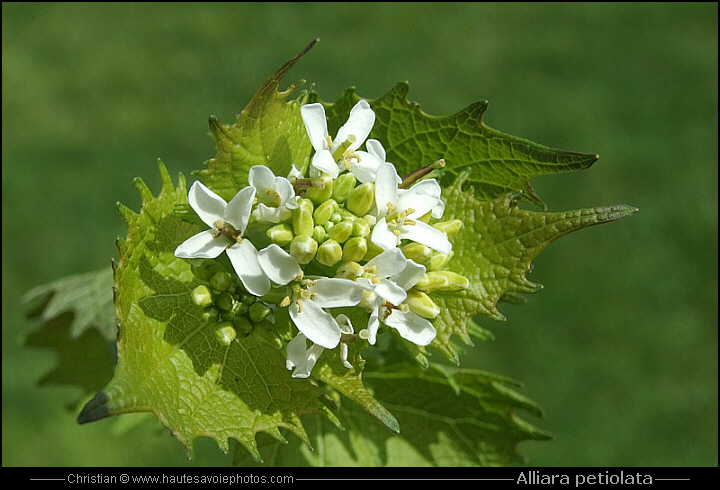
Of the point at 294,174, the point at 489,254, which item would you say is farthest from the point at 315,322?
the point at 489,254

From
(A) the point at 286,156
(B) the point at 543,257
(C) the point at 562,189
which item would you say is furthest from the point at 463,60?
(A) the point at 286,156

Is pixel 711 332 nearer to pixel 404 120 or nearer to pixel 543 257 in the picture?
pixel 543 257

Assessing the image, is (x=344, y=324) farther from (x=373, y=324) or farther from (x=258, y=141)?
(x=258, y=141)

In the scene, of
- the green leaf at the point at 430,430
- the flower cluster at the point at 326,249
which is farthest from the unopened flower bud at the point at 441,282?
the green leaf at the point at 430,430

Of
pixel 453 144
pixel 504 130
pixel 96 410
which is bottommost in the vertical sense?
pixel 96 410

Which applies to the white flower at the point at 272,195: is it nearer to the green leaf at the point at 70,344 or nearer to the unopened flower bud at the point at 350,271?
the unopened flower bud at the point at 350,271
